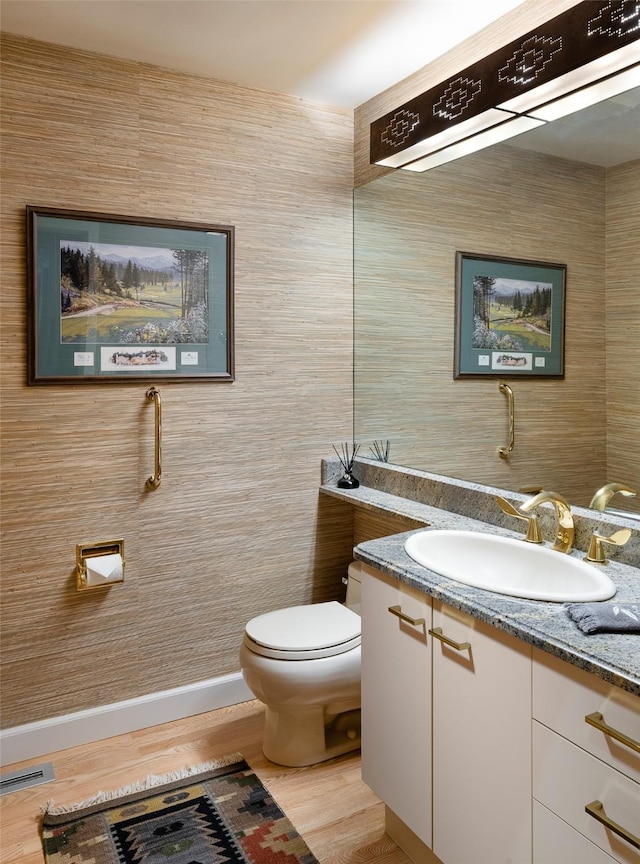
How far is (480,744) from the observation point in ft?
4.62

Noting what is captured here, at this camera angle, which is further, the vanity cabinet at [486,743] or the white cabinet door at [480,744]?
the white cabinet door at [480,744]

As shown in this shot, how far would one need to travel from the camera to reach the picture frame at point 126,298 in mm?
2242

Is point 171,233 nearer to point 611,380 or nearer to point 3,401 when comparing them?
point 3,401

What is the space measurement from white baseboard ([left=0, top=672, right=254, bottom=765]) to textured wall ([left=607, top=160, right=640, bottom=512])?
5.86 ft

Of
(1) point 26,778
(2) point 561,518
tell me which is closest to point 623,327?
(2) point 561,518

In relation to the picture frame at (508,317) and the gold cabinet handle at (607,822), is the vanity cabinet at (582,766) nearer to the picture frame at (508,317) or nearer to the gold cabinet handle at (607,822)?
the gold cabinet handle at (607,822)

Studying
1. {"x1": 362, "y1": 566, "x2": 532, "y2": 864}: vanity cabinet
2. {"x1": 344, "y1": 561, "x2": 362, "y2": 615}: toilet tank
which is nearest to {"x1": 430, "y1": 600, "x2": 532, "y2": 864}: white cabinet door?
{"x1": 362, "y1": 566, "x2": 532, "y2": 864}: vanity cabinet

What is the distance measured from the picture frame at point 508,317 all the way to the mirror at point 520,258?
31 mm

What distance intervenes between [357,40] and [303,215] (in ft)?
2.37

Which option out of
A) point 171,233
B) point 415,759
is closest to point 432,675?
point 415,759

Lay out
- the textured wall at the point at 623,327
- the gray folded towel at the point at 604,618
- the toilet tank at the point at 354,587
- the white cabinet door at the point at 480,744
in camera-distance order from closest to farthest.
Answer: the gray folded towel at the point at 604,618 → the white cabinet door at the point at 480,744 → the textured wall at the point at 623,327 → the toilet tank at the point at 354,587

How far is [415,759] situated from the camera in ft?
5.33

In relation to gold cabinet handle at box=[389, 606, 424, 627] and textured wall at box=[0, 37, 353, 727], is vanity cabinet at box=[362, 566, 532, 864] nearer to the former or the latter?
gold cabinet handle at box=[389, 606, 424, 627]

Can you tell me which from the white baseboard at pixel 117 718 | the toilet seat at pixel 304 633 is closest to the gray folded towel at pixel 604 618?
the toilet seat at pixel 304 633
